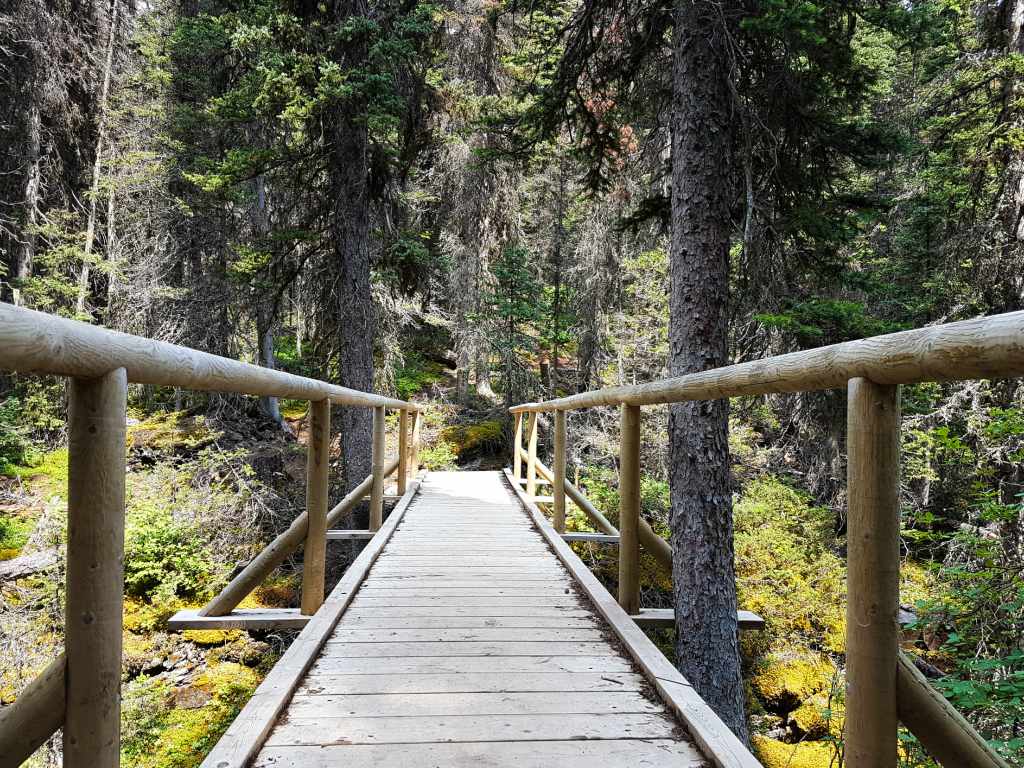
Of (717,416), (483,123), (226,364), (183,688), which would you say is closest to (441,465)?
(183,688)

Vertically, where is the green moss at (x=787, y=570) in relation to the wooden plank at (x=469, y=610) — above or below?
below

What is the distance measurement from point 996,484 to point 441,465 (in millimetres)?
10147

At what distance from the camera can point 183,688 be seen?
718cm

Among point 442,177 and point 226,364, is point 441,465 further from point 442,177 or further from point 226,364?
point 226,364

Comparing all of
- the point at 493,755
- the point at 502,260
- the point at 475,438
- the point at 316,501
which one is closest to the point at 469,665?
the point at 493,755

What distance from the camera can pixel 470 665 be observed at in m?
2.57

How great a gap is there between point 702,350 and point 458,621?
3.18m

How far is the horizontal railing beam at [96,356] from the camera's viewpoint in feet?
3.03

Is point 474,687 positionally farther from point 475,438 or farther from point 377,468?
point 475,438

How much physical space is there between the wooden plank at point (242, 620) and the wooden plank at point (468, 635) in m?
0.24

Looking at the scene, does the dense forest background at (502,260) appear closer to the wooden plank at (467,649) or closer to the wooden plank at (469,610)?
the wooden plank at (467,649)

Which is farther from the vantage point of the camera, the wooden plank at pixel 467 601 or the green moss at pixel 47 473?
the green moss at pixel 47 473

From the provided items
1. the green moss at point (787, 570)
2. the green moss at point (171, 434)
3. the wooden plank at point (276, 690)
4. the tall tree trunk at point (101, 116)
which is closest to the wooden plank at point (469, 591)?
the wooden plank at point (276, 690)

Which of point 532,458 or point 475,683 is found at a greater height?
point 532,458
